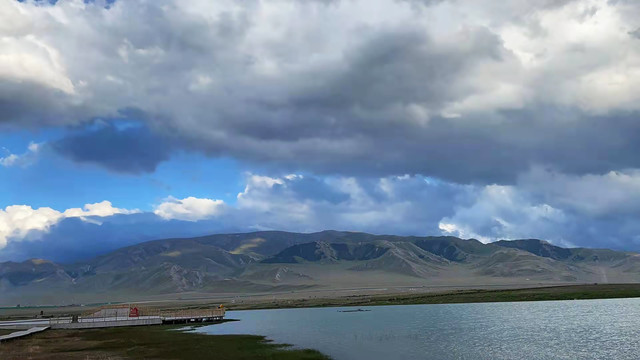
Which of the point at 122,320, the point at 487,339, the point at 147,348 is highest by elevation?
the point at 122,320

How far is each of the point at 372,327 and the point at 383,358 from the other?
51640mm

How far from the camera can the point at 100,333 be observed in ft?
398

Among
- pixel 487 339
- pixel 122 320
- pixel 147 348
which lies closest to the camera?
pixel 147 348

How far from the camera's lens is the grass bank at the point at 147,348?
78125 millimetres

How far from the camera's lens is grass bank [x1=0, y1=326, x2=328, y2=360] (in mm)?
78125

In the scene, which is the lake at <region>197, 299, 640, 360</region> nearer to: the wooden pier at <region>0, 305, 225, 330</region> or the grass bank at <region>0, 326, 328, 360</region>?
the grass bank at <region>0, 326, 328, 360</region>

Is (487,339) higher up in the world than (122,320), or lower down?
lower down

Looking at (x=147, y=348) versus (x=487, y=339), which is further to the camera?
(x=487, y=339)

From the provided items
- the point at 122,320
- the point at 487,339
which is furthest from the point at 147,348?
the point at 122,320

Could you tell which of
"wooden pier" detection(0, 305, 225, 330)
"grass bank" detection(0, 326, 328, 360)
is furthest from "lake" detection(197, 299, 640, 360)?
"wooden pier" detection(0, 305, 225, 330)

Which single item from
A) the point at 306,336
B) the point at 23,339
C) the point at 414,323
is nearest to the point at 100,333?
the point at 23,339

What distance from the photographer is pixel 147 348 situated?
292 feet

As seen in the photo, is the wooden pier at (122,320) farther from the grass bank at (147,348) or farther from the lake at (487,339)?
the lake at (487,339)

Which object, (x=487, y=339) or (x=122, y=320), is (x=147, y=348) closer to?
(x=487, y=339)
